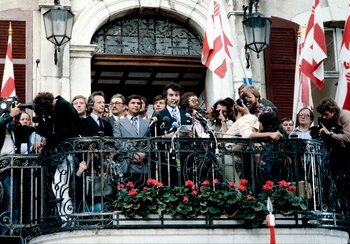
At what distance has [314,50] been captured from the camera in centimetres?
1723

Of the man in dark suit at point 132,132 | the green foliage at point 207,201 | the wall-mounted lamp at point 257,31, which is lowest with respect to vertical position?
the green foliage at point 207,201

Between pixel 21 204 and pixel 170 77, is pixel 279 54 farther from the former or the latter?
pixel 21 204

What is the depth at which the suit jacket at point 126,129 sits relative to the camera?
13841 millimetres

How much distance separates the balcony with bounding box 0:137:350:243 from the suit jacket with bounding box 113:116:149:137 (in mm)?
450

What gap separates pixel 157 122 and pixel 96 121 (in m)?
0.85

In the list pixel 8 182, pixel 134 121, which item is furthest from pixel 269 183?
pixel 8 182

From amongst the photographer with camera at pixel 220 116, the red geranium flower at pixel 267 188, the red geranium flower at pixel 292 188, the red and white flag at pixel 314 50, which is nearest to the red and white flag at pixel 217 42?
the red and white flag at pixel 314 50

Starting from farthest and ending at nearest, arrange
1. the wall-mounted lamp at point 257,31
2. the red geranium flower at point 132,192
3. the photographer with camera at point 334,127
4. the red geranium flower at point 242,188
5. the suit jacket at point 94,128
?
the wall-mounted lamp at point 257,31 → the photographer with camera at point 334,127 → the suit jacket at point 94,128 → the red geranium flower at point 242,188 → the red geranium flower at point 132,192

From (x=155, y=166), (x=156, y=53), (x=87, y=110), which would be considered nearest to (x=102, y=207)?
(x=155, y=166)

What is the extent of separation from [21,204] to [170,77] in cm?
648

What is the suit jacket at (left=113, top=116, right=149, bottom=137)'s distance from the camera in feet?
45.4

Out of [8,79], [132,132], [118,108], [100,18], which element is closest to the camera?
[132,132]

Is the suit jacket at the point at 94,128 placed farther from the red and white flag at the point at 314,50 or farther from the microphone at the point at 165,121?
the red and white flag at the point at 314,50

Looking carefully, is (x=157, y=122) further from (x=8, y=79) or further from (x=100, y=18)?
(x=100, y=18)
